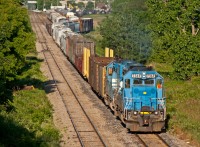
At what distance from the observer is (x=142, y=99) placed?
86.1 feet

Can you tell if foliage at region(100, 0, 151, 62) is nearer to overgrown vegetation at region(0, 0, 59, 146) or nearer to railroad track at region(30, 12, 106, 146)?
railroad track at region(30, 12, 106, 146)

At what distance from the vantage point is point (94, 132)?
27.0m

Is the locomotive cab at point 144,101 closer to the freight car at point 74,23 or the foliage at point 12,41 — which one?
the foliage at point 12,41

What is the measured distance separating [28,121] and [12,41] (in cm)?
1202

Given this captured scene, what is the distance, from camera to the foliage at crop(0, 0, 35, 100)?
3309 centimetres

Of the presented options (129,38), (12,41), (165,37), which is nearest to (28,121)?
(12,41)

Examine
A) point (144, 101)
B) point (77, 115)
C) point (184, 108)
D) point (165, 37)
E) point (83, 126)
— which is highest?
point (165, 37)

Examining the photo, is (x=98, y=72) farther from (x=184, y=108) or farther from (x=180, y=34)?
(x=180, y=34)

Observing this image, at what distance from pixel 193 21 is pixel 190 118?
75.9 ft

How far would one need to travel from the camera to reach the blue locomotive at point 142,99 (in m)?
25.9

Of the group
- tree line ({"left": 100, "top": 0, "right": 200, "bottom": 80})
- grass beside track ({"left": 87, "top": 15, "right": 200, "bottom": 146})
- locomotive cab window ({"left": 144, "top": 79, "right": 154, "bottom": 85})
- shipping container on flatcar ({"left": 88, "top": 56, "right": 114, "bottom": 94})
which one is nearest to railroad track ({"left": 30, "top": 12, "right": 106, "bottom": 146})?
shipping container on flatcar ({"left": 88, "top": 56, "right": 114, "bottom": 94})

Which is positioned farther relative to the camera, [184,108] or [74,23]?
[74,23]

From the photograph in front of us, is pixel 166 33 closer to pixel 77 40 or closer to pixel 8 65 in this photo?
pixel 77 40

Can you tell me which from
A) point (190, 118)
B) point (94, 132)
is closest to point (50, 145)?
point (94, 132)
